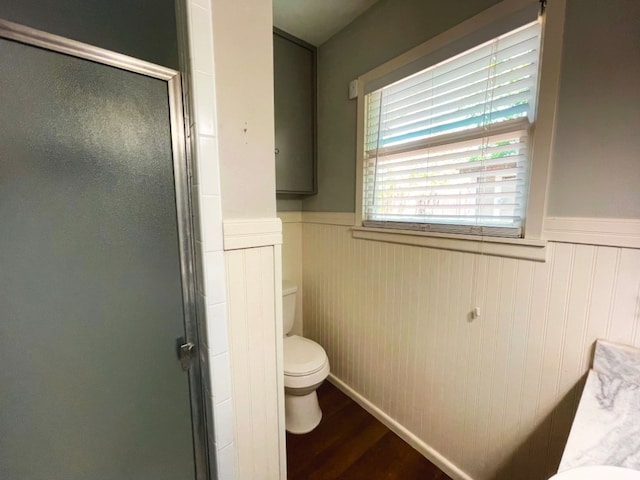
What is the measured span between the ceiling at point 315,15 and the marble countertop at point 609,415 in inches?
72.8

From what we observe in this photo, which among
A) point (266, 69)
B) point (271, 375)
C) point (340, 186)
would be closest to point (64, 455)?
point (271, 375)

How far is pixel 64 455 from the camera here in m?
0.72

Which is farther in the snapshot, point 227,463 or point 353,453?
point 353,453

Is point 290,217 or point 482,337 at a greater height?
point 290,217

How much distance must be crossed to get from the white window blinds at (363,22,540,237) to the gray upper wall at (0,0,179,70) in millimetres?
1025

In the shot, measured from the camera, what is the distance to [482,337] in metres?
1.13

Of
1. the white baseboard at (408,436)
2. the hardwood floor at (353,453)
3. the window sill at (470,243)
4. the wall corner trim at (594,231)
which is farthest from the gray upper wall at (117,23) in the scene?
the white baseboard at (408,436)

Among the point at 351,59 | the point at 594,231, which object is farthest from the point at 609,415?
the point at 351,59

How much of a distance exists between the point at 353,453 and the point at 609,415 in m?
1.14

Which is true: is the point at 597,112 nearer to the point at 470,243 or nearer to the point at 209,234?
the point at 470,243

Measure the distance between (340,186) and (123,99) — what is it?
3.98ft

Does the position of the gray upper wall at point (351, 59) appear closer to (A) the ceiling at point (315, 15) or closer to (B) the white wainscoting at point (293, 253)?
(A) the ceiling at point (315, 15)

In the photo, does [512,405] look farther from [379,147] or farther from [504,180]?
[379,147]

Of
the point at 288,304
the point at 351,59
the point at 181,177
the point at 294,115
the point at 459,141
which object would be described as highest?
the point at 351,59
